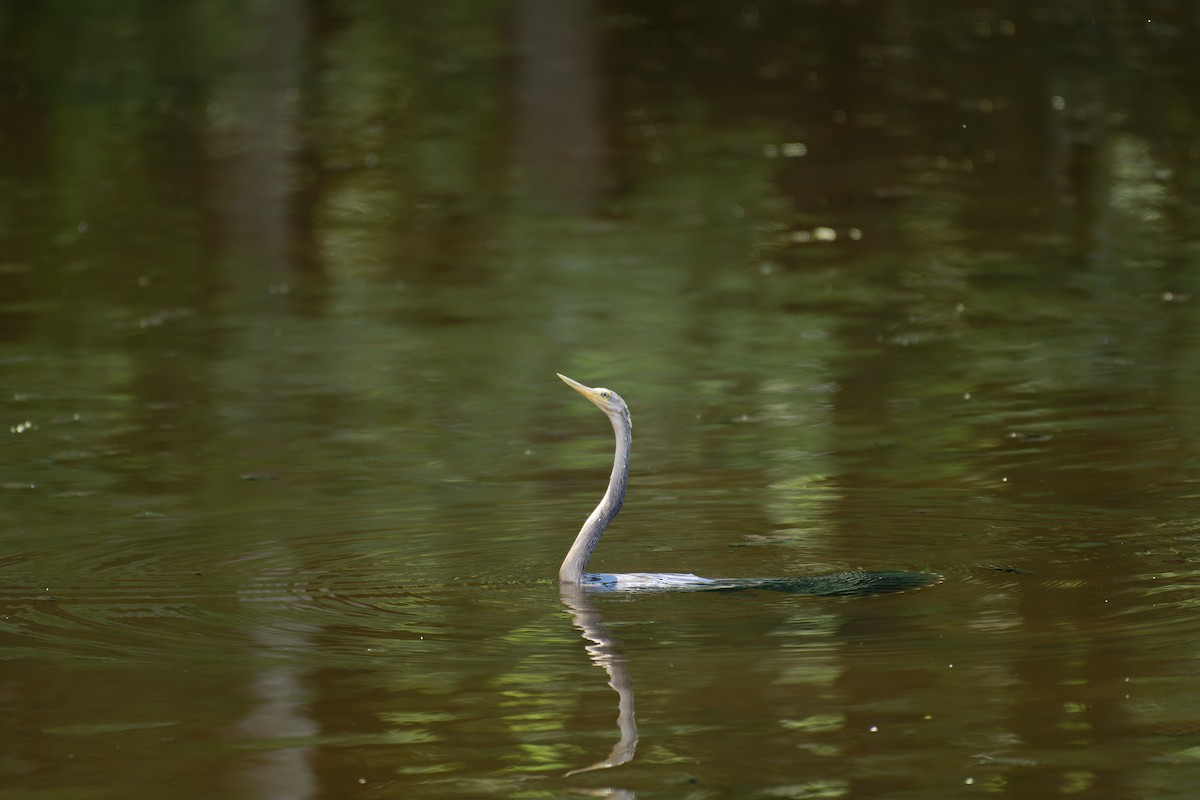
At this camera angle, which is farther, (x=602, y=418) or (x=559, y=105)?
(x=559, y=105)

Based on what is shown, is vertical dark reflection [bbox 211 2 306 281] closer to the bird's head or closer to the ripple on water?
the ripple on water

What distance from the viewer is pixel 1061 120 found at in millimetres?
24453

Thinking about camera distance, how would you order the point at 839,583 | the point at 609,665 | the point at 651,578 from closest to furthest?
the point at 609,665 → the point at 839,583 → the point at 651,578

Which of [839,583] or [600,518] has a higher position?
[600,518]

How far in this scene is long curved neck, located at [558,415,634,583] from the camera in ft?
31.1

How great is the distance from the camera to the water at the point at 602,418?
7.74 meters

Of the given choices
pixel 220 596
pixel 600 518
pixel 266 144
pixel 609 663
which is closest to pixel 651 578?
pixel 600 518

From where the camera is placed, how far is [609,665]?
27.5 ft

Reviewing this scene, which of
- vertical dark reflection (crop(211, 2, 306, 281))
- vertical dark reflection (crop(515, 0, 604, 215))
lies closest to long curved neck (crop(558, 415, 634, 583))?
vertical dark reflection (crop(211, 2, 306, 281))

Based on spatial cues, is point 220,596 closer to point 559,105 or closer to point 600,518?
point 600,518

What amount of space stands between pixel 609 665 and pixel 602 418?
5.37 m

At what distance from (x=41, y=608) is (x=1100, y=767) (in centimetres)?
453

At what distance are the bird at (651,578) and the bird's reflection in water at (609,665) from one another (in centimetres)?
11

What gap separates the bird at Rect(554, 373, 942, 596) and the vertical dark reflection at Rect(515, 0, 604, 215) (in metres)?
11.3
